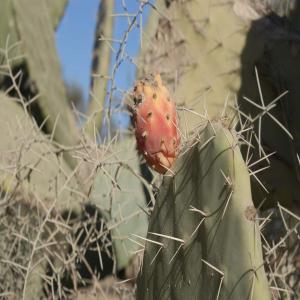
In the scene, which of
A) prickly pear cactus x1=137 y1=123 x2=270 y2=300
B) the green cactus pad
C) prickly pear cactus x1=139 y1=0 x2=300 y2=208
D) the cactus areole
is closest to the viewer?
prickly pear cactus x1=137 y1=123 x2=270 y2=300

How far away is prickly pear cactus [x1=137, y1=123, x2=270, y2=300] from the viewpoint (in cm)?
93

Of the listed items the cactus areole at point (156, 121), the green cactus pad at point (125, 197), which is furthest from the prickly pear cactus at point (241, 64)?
the cactus areole at point (156, 121)

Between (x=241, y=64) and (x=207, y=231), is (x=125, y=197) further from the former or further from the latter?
(x=207, y=231)

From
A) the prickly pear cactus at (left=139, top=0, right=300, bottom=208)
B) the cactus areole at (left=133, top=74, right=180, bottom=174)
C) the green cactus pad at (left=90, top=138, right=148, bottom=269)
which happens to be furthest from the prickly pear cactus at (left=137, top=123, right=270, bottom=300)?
the green cactus pad at (left=90, top=138, right=148, bottom=269)

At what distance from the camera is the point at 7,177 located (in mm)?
1897

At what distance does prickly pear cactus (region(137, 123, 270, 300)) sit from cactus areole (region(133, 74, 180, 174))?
54 mm

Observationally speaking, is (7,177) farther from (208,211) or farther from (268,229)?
(208,211)

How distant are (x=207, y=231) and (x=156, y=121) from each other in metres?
0.20

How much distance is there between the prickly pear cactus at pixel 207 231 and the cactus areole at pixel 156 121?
5cm

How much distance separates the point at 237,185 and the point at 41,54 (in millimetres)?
1738

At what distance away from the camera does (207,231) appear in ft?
3.27

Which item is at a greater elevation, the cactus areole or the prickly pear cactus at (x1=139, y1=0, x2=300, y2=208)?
the cactus areole

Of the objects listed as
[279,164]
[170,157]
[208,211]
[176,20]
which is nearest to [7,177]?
[176,20]

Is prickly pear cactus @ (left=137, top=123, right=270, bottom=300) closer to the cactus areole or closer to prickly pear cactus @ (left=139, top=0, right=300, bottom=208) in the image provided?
the cactus areole
